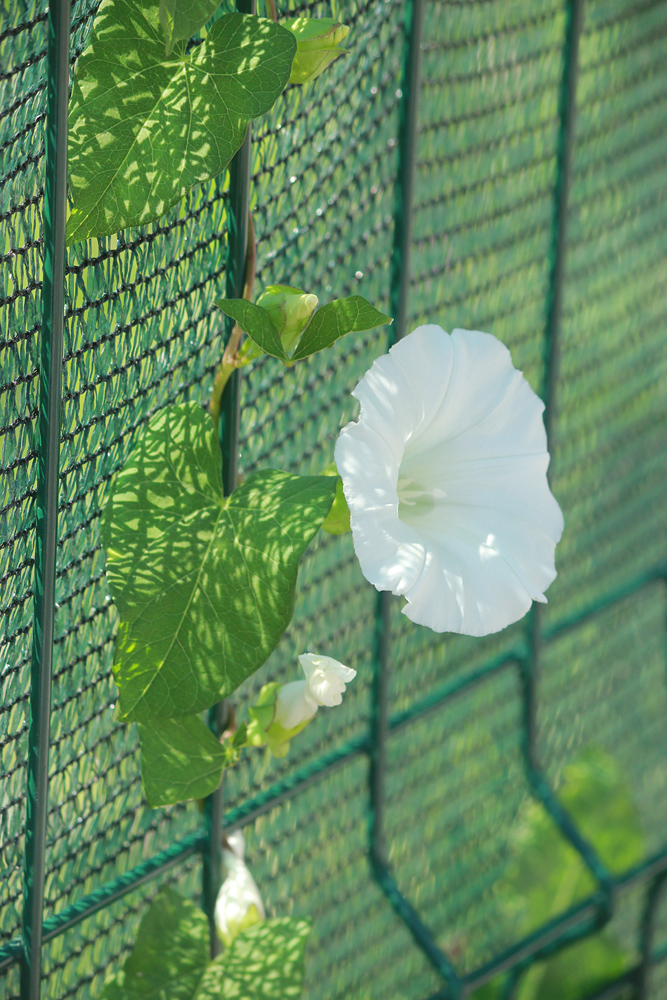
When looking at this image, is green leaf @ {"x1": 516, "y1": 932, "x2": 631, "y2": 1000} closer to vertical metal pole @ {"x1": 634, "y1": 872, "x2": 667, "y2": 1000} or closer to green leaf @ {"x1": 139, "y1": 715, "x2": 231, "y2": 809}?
vertical metal pole @ {"x1": 634, "y1": 872, "x2": 667, "y2": 1000}

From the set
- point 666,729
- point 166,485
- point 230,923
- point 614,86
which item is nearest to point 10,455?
point 166,485

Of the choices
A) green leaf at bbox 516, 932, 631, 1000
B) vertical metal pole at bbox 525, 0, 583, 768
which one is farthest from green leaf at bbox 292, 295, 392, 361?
green leaf at bbox 516, 932, 631, 1000

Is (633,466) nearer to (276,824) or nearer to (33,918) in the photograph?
(276,824)

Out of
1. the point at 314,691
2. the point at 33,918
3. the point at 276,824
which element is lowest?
the point at 276,824

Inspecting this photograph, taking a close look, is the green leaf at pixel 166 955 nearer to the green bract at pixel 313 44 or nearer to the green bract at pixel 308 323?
the green bract at pixel 308 323

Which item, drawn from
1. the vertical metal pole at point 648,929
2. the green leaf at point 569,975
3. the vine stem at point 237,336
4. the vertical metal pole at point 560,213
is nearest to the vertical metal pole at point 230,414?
the vine stem at point 237,336
